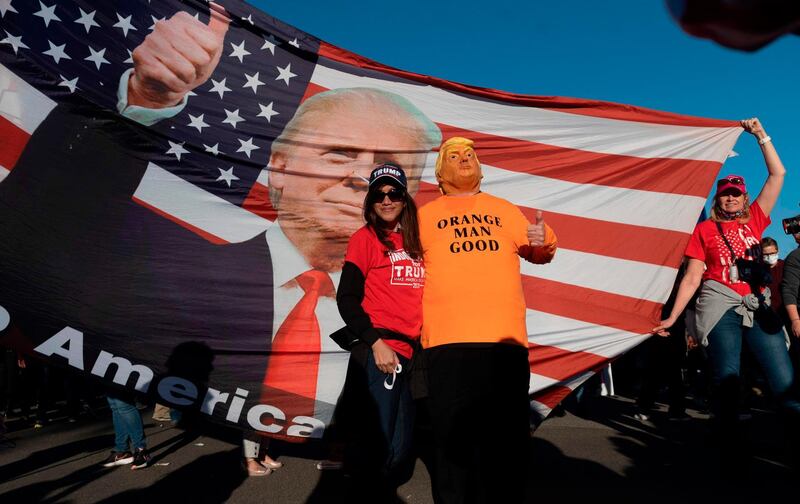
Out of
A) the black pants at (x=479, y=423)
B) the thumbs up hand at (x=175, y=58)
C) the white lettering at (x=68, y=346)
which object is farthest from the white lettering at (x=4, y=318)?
the black pants at (x=479, y=423)

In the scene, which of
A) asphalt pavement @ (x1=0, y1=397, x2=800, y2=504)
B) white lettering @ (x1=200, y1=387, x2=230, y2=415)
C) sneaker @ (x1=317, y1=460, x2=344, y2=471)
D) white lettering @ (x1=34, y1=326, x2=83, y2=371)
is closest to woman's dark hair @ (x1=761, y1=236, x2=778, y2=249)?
asphalt pavement @ (x1=0, y1=397, x2=800, y2=504)

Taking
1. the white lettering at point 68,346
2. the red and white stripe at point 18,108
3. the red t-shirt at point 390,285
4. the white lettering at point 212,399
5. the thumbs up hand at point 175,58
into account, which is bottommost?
the white lettering at point 212,399

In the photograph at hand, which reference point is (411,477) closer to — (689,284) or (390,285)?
(390,285)

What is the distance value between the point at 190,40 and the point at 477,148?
2127 millimetres

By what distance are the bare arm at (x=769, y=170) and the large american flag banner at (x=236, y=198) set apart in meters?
0.10

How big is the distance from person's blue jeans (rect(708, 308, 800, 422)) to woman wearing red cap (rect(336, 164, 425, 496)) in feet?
7.55

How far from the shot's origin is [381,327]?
2.64m

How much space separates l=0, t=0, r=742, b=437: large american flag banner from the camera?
3.52 metres

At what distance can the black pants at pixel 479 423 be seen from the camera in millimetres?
2148

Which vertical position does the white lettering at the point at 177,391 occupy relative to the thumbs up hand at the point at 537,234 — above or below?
below

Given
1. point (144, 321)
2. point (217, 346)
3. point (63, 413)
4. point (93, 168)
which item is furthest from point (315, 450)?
point (63, 413)

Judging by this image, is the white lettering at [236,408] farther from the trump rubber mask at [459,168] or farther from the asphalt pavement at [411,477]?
the trump rubber mask at [459,168]

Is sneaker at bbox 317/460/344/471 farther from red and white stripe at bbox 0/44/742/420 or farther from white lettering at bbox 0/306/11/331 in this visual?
white lettering at bbox 0/306/11/331

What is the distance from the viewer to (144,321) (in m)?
3.55
